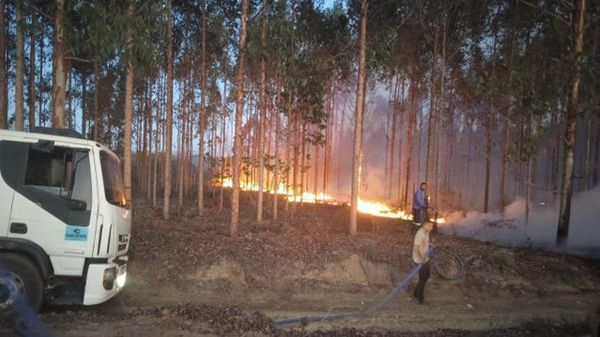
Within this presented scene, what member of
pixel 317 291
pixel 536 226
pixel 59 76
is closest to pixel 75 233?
pixel 317 291

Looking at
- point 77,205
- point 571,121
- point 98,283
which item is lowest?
point 98,283

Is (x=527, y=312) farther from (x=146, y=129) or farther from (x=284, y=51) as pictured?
(x=146, y=129)

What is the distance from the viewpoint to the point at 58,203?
6406 mm

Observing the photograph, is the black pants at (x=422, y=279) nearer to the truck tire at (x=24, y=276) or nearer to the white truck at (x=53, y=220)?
the white truck at (x=53, y=220)

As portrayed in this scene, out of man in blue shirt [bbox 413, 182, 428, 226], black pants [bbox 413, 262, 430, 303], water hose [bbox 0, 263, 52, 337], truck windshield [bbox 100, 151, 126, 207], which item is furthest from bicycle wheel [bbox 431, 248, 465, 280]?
water hose [bbox 0, 263, 52, 337]

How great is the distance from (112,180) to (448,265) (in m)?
8.47

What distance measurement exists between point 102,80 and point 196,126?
7.20 m

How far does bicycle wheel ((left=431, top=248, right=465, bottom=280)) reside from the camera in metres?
10.8

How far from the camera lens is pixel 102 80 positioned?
1146 inches

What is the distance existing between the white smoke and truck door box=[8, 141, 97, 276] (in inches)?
551

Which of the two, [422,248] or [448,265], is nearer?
[422,248]

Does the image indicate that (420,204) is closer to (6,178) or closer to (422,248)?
(422,248)

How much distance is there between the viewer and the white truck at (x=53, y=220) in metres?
6.30

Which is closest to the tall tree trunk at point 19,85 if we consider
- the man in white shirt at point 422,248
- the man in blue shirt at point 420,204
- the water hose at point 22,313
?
the water hose at point 22,313
